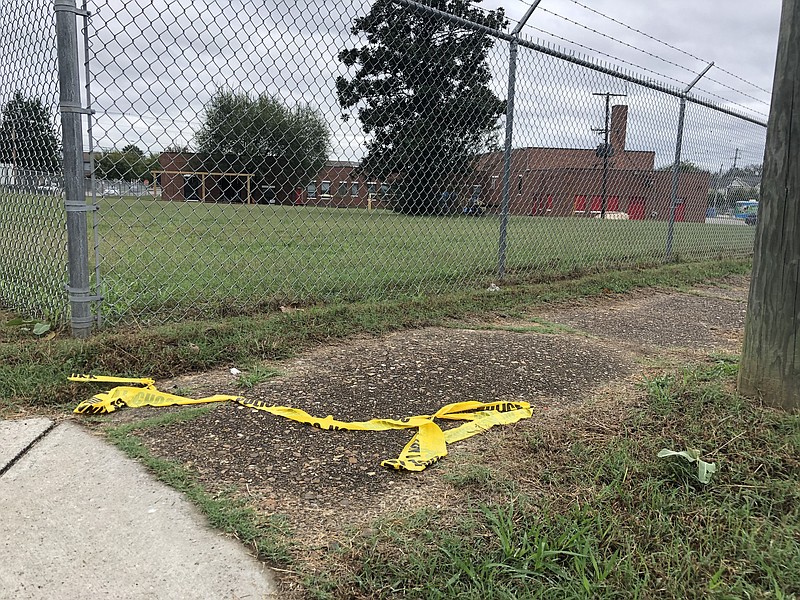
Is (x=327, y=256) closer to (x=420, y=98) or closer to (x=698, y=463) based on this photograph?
(x=420, y=98)

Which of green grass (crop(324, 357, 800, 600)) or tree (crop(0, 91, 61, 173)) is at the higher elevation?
tree (crop(0, 91, 61, 173))

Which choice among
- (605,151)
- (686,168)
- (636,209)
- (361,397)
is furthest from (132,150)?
(686,168)

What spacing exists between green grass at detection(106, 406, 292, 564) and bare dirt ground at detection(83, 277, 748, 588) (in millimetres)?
46

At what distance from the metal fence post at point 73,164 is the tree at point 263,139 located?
0.75 meters

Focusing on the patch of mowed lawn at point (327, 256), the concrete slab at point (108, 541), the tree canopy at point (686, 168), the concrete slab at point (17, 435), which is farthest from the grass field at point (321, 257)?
the concrete slab at point (108, 541)

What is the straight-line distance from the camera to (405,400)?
9.08 feet

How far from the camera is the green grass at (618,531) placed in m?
1.45

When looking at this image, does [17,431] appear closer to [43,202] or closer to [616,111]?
[43,202]

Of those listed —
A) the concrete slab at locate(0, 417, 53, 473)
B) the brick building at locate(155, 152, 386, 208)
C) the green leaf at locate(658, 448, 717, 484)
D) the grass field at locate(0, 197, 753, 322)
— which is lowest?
the concrete slab at locate(0, 417, 53, 473)

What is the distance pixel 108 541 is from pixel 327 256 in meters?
4.75

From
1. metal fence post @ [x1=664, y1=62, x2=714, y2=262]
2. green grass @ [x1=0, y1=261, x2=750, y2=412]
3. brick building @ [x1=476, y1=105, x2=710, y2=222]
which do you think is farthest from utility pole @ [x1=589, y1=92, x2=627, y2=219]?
green grass @ [x1=0, y1=261, x2=750, y2=412]

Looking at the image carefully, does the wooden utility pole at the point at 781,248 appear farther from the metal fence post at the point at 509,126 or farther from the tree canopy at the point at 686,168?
the tree canopy at the point at 686,168

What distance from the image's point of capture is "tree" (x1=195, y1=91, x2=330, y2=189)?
3.70 m

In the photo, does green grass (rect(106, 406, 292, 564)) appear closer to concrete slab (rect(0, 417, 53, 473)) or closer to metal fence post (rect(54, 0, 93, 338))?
concrete slab (rect(0, 417, 53, 473))
